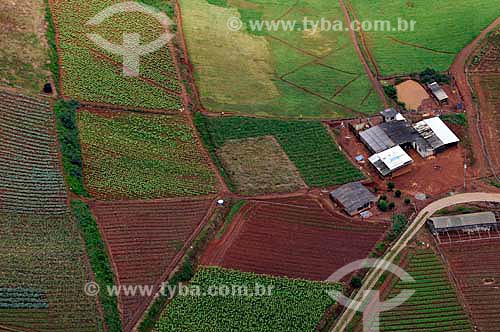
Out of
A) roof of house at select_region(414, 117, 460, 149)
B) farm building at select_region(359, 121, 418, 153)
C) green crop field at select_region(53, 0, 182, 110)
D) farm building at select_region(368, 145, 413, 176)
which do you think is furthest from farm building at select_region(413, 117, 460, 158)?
green crop field at select_region(53, 0, 182, 110)

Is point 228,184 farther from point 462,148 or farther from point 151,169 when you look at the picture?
point 462,148

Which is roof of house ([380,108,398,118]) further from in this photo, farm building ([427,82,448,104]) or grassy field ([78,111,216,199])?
grassy field ([78,111,216,199])

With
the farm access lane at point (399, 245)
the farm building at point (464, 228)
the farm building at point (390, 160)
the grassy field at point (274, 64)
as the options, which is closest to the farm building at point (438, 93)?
the grassy field at point (274, 64)

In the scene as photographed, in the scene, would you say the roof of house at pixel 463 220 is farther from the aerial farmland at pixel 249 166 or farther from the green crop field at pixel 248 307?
the green crop field at pixel 248 307

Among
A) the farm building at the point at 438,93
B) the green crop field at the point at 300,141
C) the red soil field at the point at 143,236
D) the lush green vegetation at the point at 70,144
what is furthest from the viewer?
the farm building at the point at 438,93

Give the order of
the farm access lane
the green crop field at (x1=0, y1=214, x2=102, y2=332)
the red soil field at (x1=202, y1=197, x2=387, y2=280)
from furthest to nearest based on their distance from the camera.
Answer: the red soil field at (x1=202, y1=197, x2=387, y2=280) → the farm access lane → the green crop field at (x1=0, y1=214, x2=102, y2=332)

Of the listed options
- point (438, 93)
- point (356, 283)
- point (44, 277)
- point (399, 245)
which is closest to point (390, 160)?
point (399, 245)
